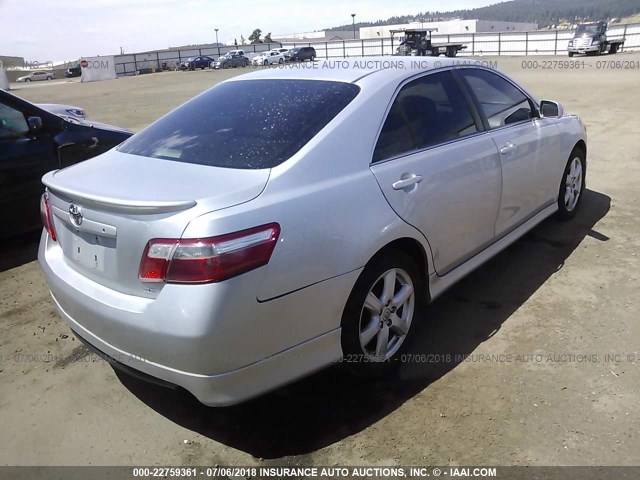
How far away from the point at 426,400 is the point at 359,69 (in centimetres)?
198

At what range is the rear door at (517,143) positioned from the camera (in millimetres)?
3793

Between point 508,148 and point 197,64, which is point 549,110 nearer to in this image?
point 508,148

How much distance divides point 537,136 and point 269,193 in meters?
2.75

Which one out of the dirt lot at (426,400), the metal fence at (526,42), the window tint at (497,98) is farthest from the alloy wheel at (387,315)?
the metal fence at (526,42)

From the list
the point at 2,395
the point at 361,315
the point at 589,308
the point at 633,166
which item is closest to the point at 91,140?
the point at 2,395

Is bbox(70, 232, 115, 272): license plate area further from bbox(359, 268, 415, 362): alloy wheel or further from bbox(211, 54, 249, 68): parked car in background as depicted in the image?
bbox(211, 54, 249, 68): parked car in background

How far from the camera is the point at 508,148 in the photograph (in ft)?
12.4

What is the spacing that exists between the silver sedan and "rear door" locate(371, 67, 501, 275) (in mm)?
12

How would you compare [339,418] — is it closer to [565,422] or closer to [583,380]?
[565,422]

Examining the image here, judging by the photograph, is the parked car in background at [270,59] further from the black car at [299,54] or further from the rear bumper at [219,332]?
the rear bumper at [219,332]

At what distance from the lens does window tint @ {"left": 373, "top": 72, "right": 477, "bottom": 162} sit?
9.82 feet

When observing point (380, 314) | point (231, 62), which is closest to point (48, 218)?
point (380, 314)

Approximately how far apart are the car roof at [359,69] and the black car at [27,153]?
254 cm

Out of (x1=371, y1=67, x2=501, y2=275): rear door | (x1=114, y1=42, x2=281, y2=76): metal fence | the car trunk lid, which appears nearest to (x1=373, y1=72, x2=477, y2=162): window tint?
(x1=371, y1=67, x2=501, y2=275): rear door
